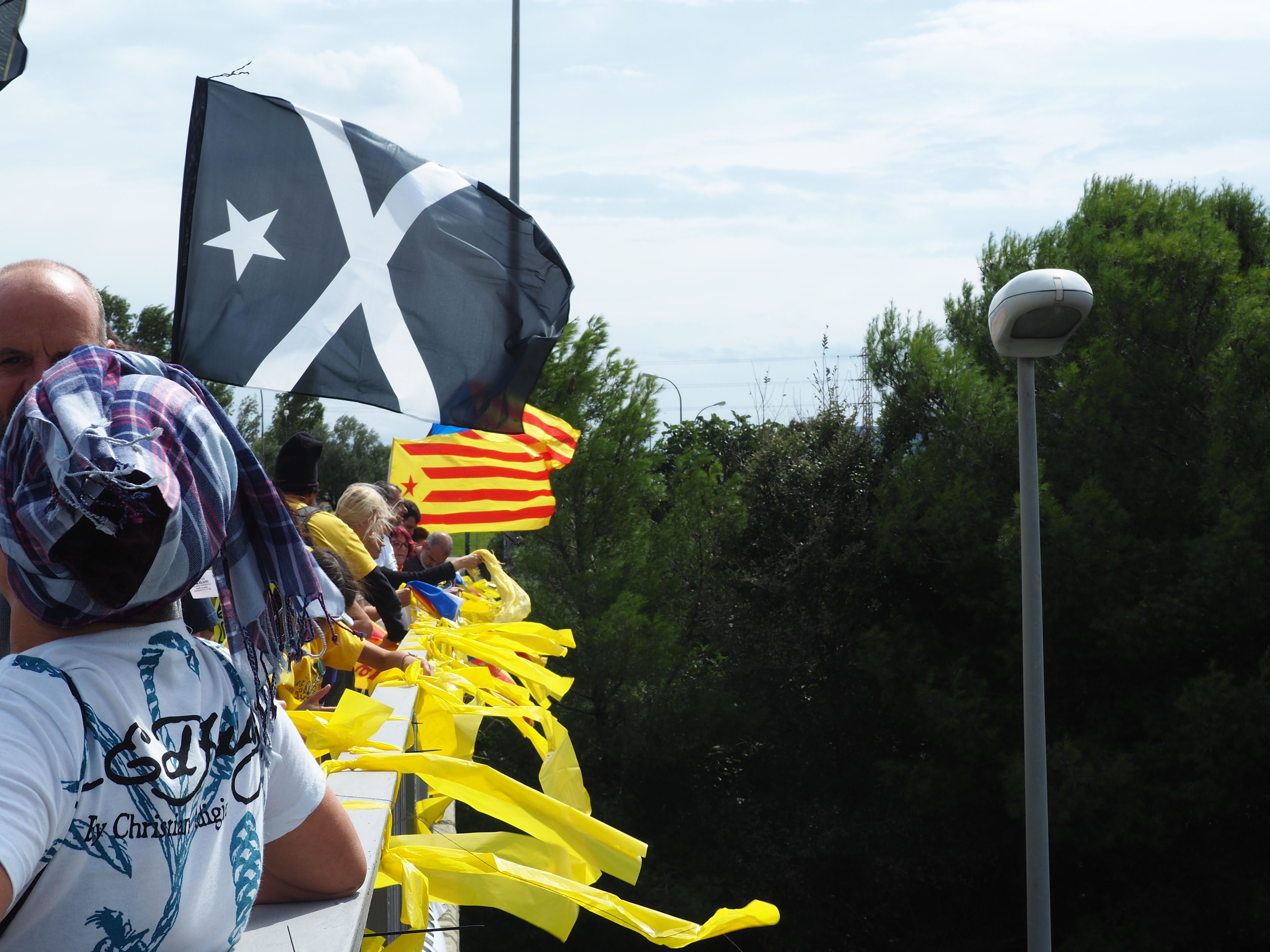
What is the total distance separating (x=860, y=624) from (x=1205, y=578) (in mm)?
5521

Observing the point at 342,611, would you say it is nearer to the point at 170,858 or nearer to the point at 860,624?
the point at 170,858

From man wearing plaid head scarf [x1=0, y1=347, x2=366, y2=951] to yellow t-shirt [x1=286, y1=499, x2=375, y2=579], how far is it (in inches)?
125

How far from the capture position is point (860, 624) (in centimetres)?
1902

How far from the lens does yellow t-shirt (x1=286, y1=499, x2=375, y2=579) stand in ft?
14.7

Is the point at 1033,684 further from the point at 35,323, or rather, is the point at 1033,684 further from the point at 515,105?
the point at 515,105

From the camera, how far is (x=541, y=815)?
7.32ft

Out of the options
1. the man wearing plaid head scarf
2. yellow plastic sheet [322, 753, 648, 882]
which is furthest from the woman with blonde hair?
the man wearing plaid head scarf

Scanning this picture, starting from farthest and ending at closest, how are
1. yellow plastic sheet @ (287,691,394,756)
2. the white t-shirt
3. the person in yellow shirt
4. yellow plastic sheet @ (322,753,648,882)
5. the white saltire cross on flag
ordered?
1. the white saltire cross on flag
2. the person in yellow shirt
3. yellow plastic sheet @ (287,691,394,756)
4. yellow plastic sheet @ (322,753,648,882)
5. the white t-shirt

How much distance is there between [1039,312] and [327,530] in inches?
172

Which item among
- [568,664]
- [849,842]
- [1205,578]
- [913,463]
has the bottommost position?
[849,842]

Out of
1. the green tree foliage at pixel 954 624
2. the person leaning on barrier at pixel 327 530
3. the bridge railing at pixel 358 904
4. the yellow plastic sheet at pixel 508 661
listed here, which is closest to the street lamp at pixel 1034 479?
the yellow plastic sheet at pixel 508 661

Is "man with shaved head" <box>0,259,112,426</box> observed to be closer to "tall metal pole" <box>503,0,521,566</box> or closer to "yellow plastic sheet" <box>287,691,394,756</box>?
"yellow plastic sheet" <box>287,691,394,756</box>

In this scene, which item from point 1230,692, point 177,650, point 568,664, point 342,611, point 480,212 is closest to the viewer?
point 177,650

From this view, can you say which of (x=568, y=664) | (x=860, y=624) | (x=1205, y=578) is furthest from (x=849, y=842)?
(x=1205, y=578)
